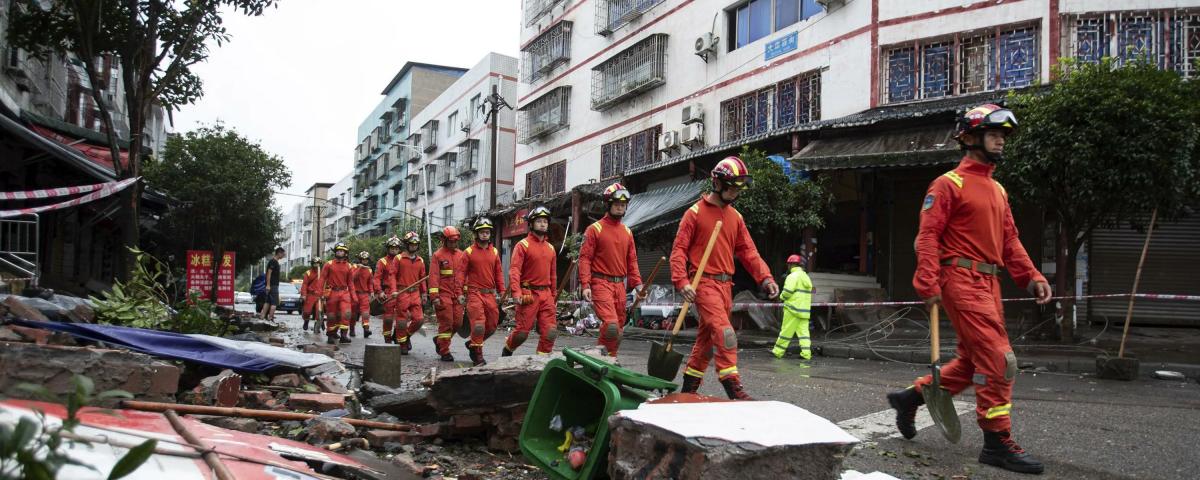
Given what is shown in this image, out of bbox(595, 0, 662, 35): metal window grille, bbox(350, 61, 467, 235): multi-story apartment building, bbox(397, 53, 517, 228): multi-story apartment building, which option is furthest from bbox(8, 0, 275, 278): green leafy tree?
bbox(350, 61, 467, 235): multi-story apartment building

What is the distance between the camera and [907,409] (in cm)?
487

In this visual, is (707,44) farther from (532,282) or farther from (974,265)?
(974,265)

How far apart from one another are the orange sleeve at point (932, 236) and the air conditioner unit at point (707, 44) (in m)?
16.3

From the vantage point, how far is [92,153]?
55.3 feet

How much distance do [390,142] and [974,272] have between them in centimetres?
5545

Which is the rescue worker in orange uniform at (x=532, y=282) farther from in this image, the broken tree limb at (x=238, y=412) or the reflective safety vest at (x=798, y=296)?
the reflective safety vest at (x=798, y=296)

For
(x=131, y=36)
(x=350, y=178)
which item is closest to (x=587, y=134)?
(x=131, y=36)

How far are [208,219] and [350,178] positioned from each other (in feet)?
166

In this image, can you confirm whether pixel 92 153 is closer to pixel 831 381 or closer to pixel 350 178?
pixel 831 381

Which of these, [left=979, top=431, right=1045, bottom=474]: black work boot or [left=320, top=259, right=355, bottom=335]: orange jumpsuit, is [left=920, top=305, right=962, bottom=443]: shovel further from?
[left=320, top=259, right=355, bottom=335]: orange jumpsuit

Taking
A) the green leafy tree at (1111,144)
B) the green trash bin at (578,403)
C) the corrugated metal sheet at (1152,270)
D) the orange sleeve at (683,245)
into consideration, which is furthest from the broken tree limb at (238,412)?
the corrugated metal sheet at (1152,270)

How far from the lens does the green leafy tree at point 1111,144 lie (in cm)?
985

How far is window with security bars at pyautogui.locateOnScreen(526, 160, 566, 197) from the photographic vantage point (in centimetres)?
2855

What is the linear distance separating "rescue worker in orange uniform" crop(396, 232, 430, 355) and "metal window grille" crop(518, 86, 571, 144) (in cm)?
1589
